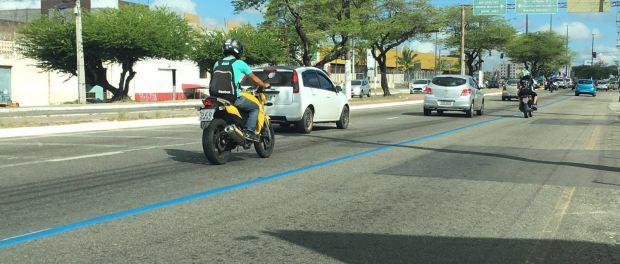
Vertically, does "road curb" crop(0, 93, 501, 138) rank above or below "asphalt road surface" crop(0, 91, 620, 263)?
above

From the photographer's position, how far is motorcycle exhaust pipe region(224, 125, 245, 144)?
29.7 ft

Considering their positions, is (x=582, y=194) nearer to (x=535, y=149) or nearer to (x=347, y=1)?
(x=535, y=149)

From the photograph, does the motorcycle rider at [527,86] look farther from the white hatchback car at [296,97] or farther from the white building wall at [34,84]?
the white building wall at [34,84]

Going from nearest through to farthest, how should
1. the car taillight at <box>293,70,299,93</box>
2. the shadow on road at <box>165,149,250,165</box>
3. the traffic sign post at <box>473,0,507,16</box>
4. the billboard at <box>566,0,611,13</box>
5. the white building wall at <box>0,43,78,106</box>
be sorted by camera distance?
the shadow on road at <box>165,149,250,165</box>, the car taillight at <box>293,70,299,93</box>, the billboard at <box>566,0,611,13</box>, the traffic sign post at <box>473,0,507,16</box>, the white building wall at <box>0,43,78,106</box>

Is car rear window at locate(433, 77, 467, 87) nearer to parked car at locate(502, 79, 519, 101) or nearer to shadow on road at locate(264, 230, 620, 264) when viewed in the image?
shadow on road at locate(264, 230, 620, 264)

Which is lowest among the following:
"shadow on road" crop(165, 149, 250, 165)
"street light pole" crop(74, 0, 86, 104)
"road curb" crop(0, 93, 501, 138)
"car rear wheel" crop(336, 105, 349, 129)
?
"shadow on road" crop(165, 149, 250, 165)

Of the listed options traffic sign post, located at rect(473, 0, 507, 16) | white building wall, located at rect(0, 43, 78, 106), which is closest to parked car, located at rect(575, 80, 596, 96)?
traffic sign post, located at rect(473, 0, 507, 16)

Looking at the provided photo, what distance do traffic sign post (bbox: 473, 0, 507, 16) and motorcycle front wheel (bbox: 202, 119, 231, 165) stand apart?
3469cm

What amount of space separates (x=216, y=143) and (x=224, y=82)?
38.2 inches

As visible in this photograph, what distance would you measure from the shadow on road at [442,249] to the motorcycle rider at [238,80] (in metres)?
4.30

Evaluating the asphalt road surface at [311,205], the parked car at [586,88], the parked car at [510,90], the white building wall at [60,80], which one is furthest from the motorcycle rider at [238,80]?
the parked car at [586,88]

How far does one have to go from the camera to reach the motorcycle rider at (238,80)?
29.9 ft

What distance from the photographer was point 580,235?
532 cm

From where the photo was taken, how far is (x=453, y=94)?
74.2ft
